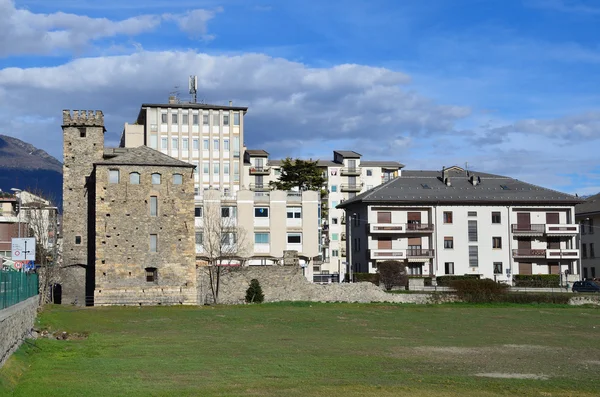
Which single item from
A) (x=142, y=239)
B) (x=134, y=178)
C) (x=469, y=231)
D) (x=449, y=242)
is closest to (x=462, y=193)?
(x=469, y=231)

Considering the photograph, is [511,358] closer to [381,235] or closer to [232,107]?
[381,235]

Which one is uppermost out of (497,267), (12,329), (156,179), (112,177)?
(112,177)

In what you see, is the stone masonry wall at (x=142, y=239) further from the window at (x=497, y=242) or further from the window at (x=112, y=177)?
the window at (x=497, y=242)

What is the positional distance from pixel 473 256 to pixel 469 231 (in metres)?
2.80

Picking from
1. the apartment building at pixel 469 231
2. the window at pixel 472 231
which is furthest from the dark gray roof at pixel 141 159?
the window at pixel 472 231

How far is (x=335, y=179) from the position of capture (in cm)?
12688

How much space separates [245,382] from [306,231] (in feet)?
202

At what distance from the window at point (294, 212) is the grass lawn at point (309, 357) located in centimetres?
3572

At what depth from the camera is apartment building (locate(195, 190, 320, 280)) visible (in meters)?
79.8

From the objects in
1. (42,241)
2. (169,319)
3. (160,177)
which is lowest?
(169,319)

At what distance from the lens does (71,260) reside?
6556 centimetres

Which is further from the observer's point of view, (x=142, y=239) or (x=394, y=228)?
(x=394, y=228)

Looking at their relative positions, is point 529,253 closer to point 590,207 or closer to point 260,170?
point 590,207

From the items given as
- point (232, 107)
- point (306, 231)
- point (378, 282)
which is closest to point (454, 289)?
point (378, 282)
